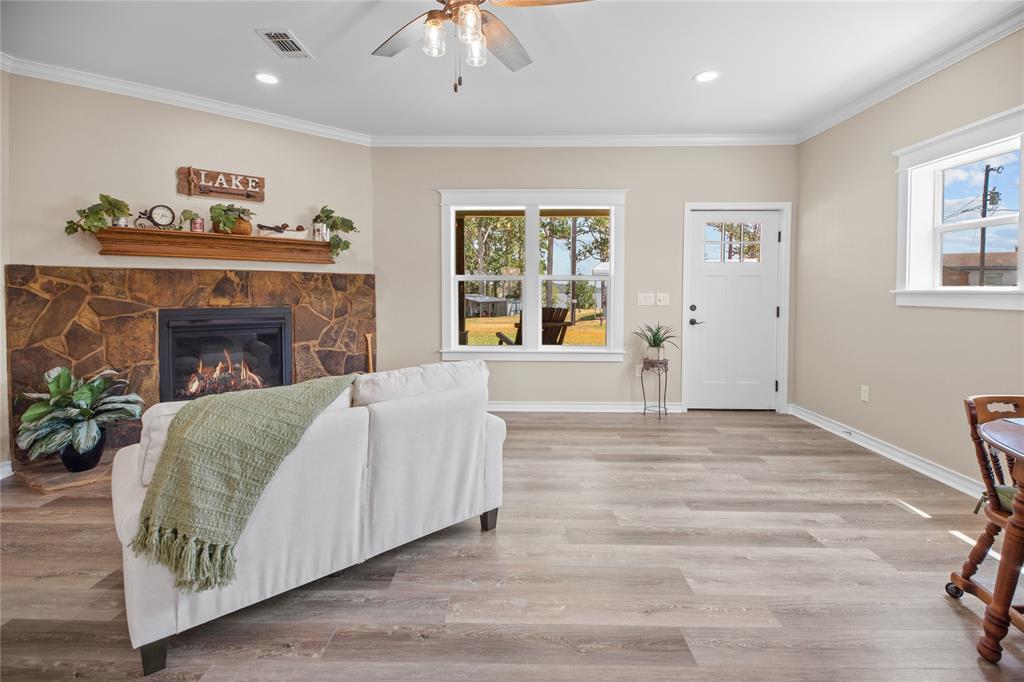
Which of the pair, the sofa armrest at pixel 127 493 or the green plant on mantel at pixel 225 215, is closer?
the sofa armrest at pixel 127 493

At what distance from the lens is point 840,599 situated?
6.19ft

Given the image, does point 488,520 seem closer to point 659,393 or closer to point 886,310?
point 659,393

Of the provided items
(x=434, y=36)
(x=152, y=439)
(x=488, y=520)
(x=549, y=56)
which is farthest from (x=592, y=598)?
(x=549, y=56)

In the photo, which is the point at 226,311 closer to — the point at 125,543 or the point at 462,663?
the point at 125,543

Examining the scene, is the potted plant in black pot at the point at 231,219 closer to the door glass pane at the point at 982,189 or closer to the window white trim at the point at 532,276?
the window white trim at the point at 532,276

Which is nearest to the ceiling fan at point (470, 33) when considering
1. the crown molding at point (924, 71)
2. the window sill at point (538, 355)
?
the crown molding at point (924, 71)

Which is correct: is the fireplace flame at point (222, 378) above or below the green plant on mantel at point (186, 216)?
below

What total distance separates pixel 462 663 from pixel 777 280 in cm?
467

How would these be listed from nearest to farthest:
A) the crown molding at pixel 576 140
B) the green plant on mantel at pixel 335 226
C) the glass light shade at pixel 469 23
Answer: the glass light shade at pixel 469 23
the green plant on mantel at pixel 335 226
the crown molding at pixel 576 140

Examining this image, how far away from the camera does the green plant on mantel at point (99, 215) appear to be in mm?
3412

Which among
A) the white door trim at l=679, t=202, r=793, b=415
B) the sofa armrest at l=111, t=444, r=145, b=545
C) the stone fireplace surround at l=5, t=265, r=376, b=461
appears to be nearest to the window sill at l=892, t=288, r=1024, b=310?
the white door trim at l=679, t=202, r=793, b=415

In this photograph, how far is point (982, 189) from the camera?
3.05 metres

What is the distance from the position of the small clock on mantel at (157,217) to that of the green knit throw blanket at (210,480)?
297cm

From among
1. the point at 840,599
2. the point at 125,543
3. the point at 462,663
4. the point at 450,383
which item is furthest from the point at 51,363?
the point at 840,599
